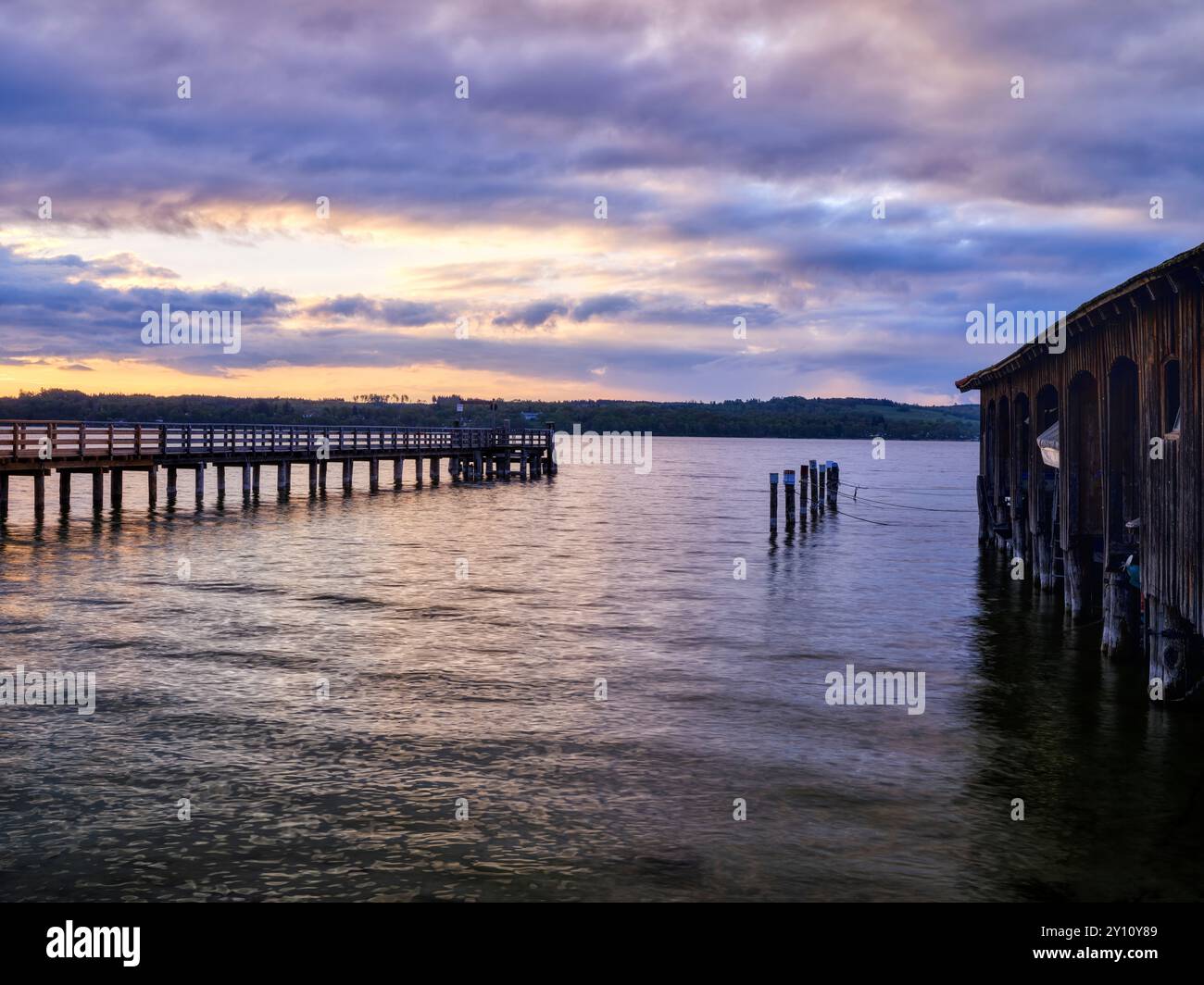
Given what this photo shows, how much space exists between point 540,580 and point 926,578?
10405 millimetres

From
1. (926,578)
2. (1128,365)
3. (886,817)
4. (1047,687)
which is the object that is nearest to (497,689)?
(886,817)

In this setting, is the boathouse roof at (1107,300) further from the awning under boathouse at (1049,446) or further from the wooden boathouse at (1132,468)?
the awning under boathouse at (1049,446)

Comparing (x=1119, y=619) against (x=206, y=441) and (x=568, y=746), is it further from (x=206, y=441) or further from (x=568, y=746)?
(x=206, y=441)

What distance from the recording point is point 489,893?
8547 mm

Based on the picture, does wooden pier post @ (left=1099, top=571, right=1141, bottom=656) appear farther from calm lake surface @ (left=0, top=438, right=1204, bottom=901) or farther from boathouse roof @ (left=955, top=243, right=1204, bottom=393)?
boathouse roof @ (left=955, top=243, right=1204, bottom=393)

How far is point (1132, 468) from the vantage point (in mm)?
17266

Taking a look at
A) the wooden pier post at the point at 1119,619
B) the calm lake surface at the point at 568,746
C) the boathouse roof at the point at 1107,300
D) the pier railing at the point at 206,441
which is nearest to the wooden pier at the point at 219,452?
the pier railing at the point at 206,441

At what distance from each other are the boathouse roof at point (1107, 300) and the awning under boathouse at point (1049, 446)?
1.70m

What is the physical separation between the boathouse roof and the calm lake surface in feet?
17.2

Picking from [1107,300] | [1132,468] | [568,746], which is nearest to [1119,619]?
[1132,468]

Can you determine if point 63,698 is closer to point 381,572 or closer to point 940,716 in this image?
point 940,716

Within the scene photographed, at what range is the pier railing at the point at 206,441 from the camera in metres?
38.8

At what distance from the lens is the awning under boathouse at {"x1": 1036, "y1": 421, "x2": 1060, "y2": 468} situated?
947 inches

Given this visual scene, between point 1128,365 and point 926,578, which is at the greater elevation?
point 1128,365
